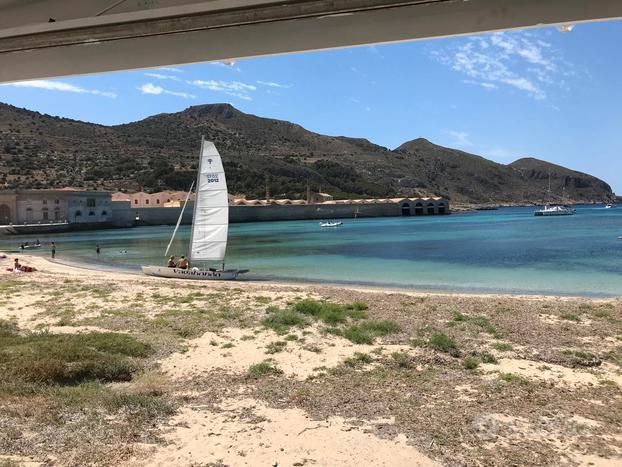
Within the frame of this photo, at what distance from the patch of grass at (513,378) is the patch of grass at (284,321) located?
5.12 m

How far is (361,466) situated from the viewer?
5469 mm

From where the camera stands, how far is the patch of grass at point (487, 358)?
949cm

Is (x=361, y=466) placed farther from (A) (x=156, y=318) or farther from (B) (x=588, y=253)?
(B) (x=588, y=253)

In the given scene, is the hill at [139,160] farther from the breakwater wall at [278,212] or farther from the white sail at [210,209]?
the white sail at [210,209]

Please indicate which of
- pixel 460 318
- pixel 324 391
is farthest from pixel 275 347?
pixel 460 318

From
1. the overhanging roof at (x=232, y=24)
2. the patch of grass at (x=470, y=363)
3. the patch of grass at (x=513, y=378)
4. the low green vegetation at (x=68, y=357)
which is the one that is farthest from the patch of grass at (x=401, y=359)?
the overhanging roof at (x=232, y=24)

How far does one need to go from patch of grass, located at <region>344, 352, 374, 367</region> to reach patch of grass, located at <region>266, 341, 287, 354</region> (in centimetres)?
156

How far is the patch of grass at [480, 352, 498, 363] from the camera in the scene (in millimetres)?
9494

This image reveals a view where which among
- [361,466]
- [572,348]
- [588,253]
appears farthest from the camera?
[588,253]

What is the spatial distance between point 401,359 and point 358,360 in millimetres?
810

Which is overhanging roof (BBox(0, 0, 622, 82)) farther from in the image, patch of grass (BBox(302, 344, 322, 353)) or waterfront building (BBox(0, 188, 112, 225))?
waterfront building (BBox(0, 188, 112, 225))

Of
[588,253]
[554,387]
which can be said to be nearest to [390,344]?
[554,387]

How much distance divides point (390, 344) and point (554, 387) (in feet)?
11.4

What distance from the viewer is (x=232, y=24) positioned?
4926 mm
